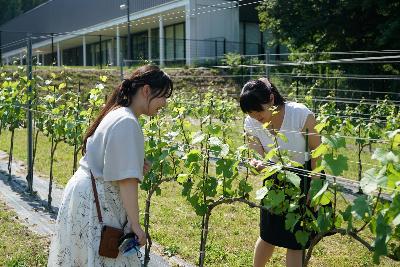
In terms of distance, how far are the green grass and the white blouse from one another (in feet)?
7.33

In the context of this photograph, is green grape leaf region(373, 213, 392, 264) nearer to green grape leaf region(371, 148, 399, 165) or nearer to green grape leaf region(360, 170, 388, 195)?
green grape leaf region(360, 170, 388, 195)

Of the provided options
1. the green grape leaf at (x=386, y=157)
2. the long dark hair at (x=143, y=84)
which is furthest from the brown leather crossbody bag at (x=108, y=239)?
the green grape leaf at (x=386, y=157)

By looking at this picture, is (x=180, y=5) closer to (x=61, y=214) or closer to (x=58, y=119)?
(x=58, y=119)

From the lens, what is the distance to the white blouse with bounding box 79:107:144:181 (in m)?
2.23

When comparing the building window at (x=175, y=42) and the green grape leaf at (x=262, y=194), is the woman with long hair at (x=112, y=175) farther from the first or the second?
the building window at (x=175, y=42)

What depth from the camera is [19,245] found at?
15.0 feet

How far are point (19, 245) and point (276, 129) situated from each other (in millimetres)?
2860

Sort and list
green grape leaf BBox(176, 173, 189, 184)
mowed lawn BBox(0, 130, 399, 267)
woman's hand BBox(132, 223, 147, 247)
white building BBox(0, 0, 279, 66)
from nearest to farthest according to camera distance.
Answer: woman's hand BBox(132, 223, 147, 247) < green grape leaf BBox(176, 173, 189, 184) < mowed lawn BBox(0, 130, 399, 267) < white building BBox(0, 0, 279, 66)

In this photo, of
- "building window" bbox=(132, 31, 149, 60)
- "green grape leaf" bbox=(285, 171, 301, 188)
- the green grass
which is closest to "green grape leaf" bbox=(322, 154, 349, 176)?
"green grape leaf" bbox=(285, 171, 301, 188)

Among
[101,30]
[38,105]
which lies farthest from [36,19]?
[38,105]

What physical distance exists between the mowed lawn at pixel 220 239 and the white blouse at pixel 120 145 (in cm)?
217

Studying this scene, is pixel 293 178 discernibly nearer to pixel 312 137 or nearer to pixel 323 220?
pixel 323 220

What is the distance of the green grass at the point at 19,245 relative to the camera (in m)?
4.17

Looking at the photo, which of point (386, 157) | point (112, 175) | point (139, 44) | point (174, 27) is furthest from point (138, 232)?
point (139, 44)
